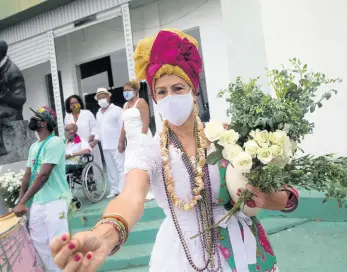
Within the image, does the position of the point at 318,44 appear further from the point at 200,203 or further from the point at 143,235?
the point at 200,203

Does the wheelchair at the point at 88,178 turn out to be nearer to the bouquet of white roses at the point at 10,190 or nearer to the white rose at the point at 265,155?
the bouquet of white roses at the point at 10,190

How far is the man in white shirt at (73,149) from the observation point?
19.4 feet

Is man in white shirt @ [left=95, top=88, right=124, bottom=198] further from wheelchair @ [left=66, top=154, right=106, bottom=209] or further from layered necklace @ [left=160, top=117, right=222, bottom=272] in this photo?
layered necklace @ [left=160, top=117, right=222, bottom=272]

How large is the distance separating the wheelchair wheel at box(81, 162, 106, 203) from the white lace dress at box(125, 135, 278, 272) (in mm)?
4278

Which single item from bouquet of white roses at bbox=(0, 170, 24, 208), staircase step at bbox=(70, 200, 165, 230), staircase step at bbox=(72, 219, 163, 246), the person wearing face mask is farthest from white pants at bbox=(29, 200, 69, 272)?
staircase step at bbox=(72, 219, 163, 246)

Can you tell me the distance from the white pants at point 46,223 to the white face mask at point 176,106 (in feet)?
7.06

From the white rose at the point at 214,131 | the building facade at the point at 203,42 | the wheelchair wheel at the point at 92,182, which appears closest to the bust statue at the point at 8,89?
the wheelchair wheel at the point at 92,182

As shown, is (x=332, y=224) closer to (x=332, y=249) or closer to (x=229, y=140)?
(x=332, y=249)

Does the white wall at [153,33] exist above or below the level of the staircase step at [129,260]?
above

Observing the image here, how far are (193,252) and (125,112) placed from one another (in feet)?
11.6

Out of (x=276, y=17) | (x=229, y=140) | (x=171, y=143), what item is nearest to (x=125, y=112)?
(x=276, y=17)

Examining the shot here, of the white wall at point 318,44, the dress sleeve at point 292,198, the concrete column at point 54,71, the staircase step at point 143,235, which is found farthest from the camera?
the concrete column at point 54,71

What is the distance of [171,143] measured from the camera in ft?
5.58

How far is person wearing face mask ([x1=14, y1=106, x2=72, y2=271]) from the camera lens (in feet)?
11.3
